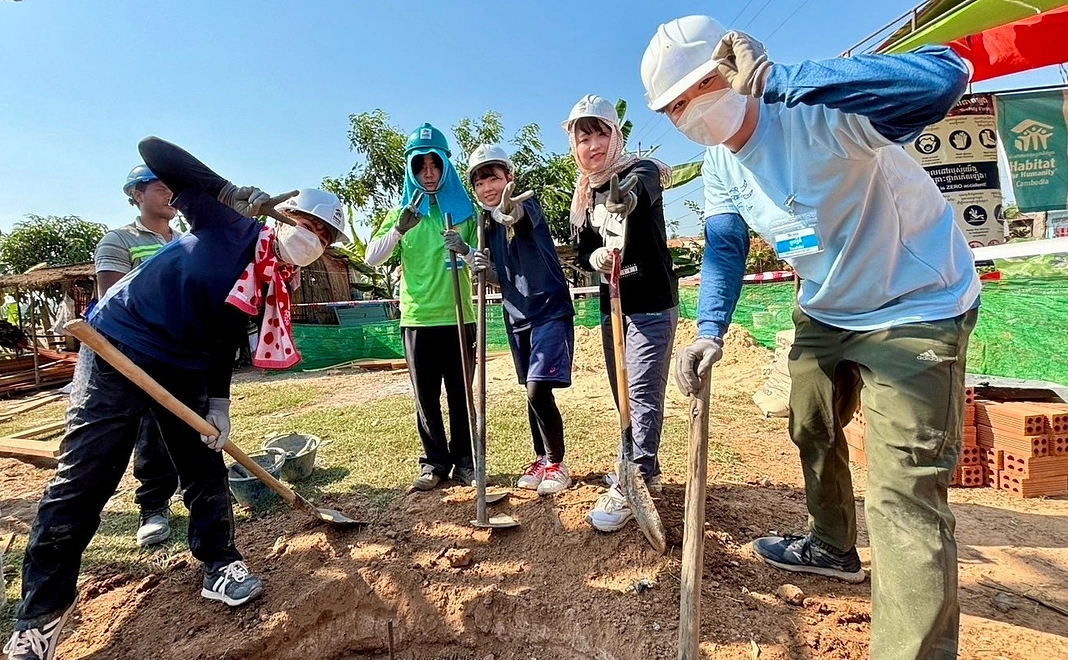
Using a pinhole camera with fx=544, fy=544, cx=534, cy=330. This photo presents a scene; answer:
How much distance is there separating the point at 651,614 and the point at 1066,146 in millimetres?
5293

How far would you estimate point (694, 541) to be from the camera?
168cm

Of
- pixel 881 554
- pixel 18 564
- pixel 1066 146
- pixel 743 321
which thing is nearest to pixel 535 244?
pixel 881 554

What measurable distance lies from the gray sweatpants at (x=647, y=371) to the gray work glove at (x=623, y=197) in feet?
1.72

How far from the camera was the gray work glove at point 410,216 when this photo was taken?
3068mm

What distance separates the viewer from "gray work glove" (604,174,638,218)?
2377 millimetres

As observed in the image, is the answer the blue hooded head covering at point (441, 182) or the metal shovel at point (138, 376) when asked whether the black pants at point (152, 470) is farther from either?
the blue hooded head covering at point (441, 182)

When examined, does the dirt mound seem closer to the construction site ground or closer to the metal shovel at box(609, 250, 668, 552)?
the construction site ground

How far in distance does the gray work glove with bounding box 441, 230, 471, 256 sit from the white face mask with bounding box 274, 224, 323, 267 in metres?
0.84

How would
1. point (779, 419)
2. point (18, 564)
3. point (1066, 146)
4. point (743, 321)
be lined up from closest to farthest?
point (18, 564)
point (1066, 146)
point (779, 419)
point (743, 321)

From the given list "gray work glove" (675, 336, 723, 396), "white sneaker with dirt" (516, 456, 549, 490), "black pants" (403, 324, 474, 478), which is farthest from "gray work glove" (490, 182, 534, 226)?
"white sneaker with dirt" (516, 456, 549, 490)

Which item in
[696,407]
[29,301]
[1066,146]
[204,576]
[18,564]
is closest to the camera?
[696,407]

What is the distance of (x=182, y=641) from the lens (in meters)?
2.22

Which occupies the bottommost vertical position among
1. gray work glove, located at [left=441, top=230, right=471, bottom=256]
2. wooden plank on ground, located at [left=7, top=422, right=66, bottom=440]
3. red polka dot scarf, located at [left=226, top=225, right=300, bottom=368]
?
wooden plank on ground, located at [left=7, top=422, right=66, bottom=440]

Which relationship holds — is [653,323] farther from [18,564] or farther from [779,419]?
[18,564]
